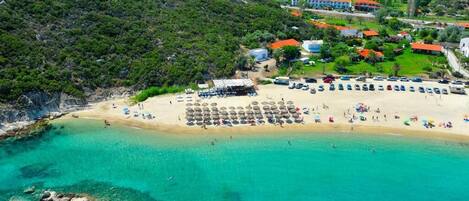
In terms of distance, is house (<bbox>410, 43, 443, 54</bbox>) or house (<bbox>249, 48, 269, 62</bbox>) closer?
house (<bbox>249, 48, 269, 62</bbox>)

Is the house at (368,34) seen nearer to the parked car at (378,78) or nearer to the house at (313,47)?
the house at (313,47)

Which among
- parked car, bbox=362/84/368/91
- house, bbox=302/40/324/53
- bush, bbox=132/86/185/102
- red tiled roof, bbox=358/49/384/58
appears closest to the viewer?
bush, bbox=132/86/185/102

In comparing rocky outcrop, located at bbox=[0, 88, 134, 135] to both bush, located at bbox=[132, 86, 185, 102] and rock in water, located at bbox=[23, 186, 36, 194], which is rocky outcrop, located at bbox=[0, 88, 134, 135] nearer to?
bush, located at bbox=[132, 86, 185, 102]

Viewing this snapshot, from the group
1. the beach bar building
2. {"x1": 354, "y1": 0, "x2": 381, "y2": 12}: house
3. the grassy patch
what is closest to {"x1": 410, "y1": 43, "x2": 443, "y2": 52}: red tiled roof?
the grassy patch

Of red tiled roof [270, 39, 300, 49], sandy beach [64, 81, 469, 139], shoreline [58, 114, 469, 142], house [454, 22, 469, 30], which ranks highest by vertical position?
house [454, 22, 469, 30]

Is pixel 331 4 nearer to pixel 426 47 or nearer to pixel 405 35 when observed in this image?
pixel 405 35

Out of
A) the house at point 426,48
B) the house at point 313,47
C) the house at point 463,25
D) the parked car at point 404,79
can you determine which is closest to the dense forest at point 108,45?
the house at point 313,47

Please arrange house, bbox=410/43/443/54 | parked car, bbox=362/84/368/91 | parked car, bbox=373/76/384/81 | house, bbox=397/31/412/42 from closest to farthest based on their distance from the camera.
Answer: parked car, bbox=362/84/368/91 → parked car, bbox=373/76/384/81 → house, bbox=410/43/443/54 → house, bbox=397/31/412/42
